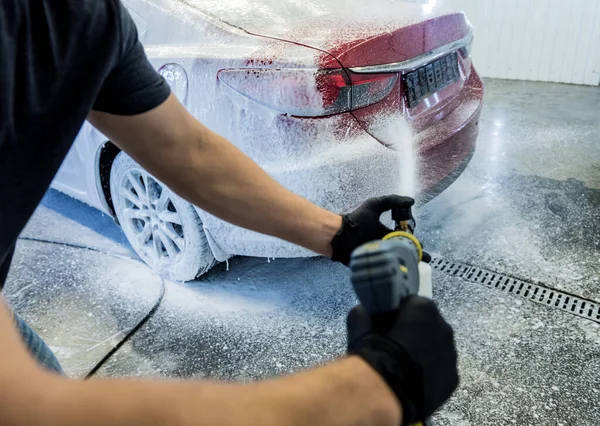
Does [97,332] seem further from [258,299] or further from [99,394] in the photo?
[99,394]

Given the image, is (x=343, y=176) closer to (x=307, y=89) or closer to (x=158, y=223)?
(x=307, y=89)

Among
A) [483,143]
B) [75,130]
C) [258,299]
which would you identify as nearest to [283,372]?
[258,299]

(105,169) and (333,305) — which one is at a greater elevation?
(105,169)

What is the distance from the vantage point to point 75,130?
38.1 inches

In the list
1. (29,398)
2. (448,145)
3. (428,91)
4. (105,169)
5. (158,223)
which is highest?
(29,398)

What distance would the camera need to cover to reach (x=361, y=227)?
123 centimetres

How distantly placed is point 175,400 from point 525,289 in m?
2.18

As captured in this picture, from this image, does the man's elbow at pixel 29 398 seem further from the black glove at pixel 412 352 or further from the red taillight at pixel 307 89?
the red taillight at pixel 307 89

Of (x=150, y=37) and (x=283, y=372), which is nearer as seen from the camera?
(x=283, y=372)

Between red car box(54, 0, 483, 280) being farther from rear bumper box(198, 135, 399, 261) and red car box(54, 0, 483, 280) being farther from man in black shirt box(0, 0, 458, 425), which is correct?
man in black shirt box(0, 0, 458, 425)

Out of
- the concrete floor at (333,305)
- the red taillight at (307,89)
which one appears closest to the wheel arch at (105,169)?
the concrete floor at (333,305)

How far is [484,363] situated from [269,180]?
1.24 metres

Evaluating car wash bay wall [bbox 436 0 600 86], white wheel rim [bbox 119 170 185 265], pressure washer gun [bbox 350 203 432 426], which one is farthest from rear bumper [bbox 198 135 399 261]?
car wash bay wall [bbox 436 0 600 86]

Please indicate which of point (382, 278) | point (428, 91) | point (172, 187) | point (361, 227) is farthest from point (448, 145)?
point (382, 278)
